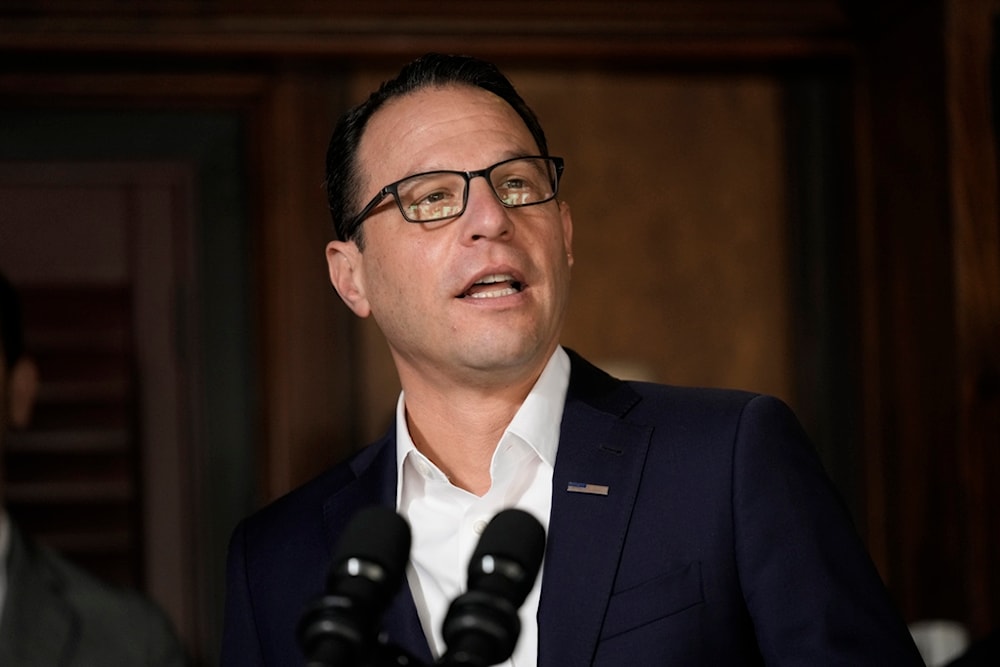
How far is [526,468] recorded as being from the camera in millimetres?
1768

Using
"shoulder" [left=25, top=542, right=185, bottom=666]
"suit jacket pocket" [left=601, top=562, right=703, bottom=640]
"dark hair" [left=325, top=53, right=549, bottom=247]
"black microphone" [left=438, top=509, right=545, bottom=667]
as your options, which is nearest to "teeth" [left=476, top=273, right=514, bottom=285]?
"dark hair" [left=325, top=53, right=549, bottom=247]

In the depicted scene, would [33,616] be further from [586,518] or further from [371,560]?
[371,560]

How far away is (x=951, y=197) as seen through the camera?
2775 millimetres

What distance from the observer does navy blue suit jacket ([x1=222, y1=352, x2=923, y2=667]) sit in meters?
1.54

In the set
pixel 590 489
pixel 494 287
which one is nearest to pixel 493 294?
pixel 494 287

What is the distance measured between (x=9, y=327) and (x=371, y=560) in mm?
1639

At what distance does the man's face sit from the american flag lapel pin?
0.53 feet

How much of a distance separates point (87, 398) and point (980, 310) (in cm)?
187

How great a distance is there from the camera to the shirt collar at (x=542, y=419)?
1.74 m

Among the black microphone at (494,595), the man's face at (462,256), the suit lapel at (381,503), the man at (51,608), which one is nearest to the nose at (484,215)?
the man's face at (462,256)

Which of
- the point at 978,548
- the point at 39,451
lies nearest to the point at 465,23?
the point at 39,451

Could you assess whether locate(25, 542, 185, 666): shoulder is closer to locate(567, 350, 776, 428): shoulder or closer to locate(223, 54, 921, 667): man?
locate(223, 54, 921, 667): man

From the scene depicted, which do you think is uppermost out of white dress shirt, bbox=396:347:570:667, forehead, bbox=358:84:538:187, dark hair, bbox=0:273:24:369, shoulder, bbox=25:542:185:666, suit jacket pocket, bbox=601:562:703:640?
forehead, bbox=358:84:538:187

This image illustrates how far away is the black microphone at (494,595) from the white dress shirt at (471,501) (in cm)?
56
